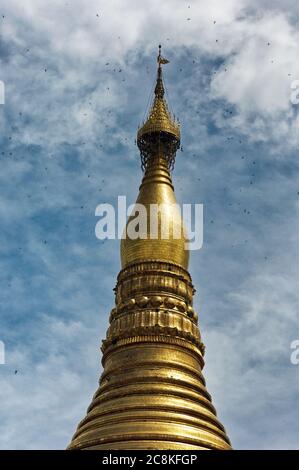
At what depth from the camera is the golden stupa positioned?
1067 inches

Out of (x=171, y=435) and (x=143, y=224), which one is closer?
(x=171, y=435)

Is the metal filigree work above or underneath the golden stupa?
above

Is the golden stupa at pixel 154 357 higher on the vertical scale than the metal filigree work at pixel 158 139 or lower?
lower

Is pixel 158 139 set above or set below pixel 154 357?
above

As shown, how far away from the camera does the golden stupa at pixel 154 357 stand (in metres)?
27.1

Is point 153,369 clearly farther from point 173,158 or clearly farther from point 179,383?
point 173,158

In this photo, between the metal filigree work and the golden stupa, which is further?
the metal filigree work

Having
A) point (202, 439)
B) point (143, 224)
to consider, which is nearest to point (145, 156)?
point (143, 224)

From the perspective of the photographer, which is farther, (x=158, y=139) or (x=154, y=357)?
(x=158, y=139)

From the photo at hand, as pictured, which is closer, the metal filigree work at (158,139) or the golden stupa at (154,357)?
the golden stupa at (154,357)

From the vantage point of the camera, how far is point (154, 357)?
2981 cm

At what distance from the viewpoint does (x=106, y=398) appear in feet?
95.6

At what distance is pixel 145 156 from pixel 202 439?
14972mm
